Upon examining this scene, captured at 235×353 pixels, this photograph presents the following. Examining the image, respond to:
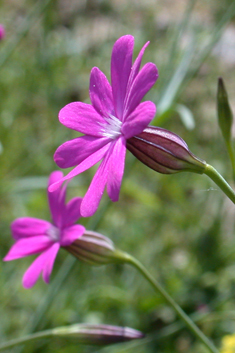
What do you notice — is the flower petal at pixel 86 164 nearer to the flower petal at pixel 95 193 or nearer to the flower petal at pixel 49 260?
the flower petal at pixel 95 193

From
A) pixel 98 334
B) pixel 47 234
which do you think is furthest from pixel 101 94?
pixel 98 334

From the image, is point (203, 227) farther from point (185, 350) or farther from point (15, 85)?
point (15, 85)

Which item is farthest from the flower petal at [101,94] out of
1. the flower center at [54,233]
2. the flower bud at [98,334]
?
the flower bud at [98,334]

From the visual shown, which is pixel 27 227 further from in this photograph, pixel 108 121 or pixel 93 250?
pixel 108 121

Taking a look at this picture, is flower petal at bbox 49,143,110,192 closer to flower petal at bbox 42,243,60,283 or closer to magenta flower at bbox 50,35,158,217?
magenta flower at bbox 50,35,158,217

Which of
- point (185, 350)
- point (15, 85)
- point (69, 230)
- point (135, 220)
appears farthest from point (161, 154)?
point (15, 85)
